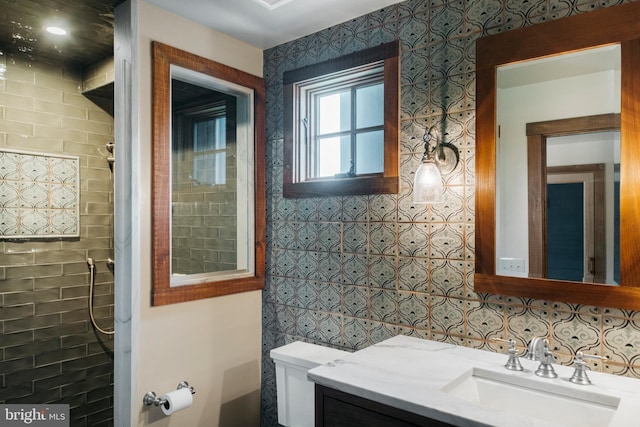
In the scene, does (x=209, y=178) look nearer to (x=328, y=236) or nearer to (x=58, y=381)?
(x=328, y=236)

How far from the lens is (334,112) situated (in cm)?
221

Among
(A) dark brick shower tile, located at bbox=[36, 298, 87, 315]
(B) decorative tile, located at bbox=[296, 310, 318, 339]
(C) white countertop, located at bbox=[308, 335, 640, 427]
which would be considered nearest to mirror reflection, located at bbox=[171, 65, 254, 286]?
(B) decorative tile, located at bbox=[296, 310, 318, 339]

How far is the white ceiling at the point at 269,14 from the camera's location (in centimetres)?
186

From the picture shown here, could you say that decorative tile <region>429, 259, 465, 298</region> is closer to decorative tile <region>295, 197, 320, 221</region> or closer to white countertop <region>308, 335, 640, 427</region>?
white countertop <region>308, 335, 640, 427</region>

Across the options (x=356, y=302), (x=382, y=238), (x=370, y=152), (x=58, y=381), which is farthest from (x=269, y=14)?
(x=58, y=381)

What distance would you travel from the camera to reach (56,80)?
6.92 feet

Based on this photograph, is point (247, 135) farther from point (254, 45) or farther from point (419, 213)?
point (419, 213)

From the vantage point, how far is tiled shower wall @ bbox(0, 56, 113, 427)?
1906mm

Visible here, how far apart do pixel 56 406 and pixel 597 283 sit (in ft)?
8.26

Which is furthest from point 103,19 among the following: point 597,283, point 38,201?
point 597,283

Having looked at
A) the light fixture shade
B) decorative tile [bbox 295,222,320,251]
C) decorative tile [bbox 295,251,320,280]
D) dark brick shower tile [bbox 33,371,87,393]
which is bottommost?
dark brick shower tile [bbox 33,371,87,393]

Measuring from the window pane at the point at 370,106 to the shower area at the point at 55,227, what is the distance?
116 cm

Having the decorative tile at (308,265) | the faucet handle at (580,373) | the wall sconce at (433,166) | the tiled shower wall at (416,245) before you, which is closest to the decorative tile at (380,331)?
the tiled shower wall at (416,245)

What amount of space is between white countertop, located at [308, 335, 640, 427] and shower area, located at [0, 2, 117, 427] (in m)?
1.40
